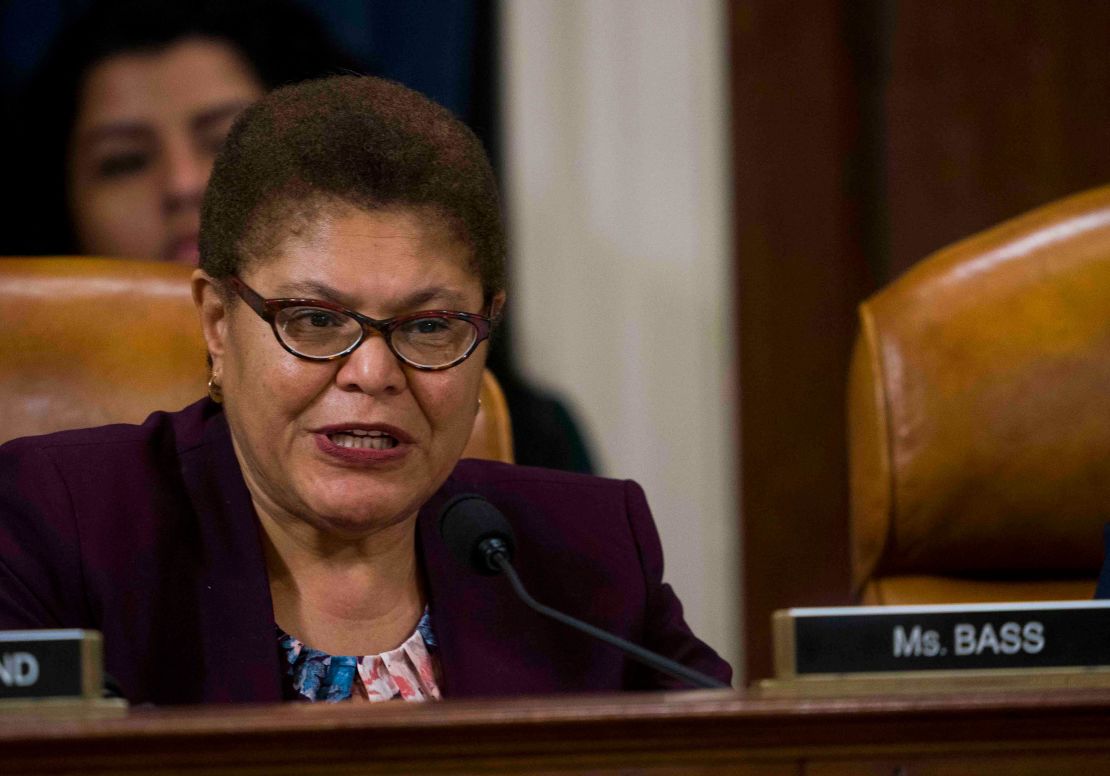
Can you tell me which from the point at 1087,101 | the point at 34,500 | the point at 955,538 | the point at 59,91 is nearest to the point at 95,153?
the point at 59,91

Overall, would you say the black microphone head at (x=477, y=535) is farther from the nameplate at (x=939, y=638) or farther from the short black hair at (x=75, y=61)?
the short black hair at (x=75, y=61)

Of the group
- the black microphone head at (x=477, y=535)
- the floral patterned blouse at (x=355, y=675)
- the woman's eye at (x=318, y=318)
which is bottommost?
the floral patterned blouse at (x=355, y=675)

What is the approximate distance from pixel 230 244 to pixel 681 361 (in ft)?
4.43

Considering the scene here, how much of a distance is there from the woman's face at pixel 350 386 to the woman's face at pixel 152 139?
1.09 metres

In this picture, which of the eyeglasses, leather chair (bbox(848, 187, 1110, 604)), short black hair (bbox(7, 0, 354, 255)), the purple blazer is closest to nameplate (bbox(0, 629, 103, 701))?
the purple blazer

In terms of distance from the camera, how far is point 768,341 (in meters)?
2.70

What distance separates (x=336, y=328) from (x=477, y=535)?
241 millimetres

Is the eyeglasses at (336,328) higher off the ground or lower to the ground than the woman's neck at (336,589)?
higher

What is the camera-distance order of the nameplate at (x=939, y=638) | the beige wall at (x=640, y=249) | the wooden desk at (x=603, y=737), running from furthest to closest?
1. the beige wall at (x=640, y=249)
2. the nameplate at (x=939, y=638)
3. the wooden desk at (x=603, y=737)

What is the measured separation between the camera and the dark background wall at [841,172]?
8.74 feet

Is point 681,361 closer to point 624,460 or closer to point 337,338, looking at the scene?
point 624,460

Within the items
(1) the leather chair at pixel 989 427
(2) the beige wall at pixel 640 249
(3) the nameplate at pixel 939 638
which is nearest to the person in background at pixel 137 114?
(2) the beige wall at pixel 640 249

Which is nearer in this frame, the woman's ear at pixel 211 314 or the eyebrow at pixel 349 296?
the eyebrow at pixel 349 296

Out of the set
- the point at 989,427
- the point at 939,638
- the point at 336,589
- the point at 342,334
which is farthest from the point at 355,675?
the point at 989,427
